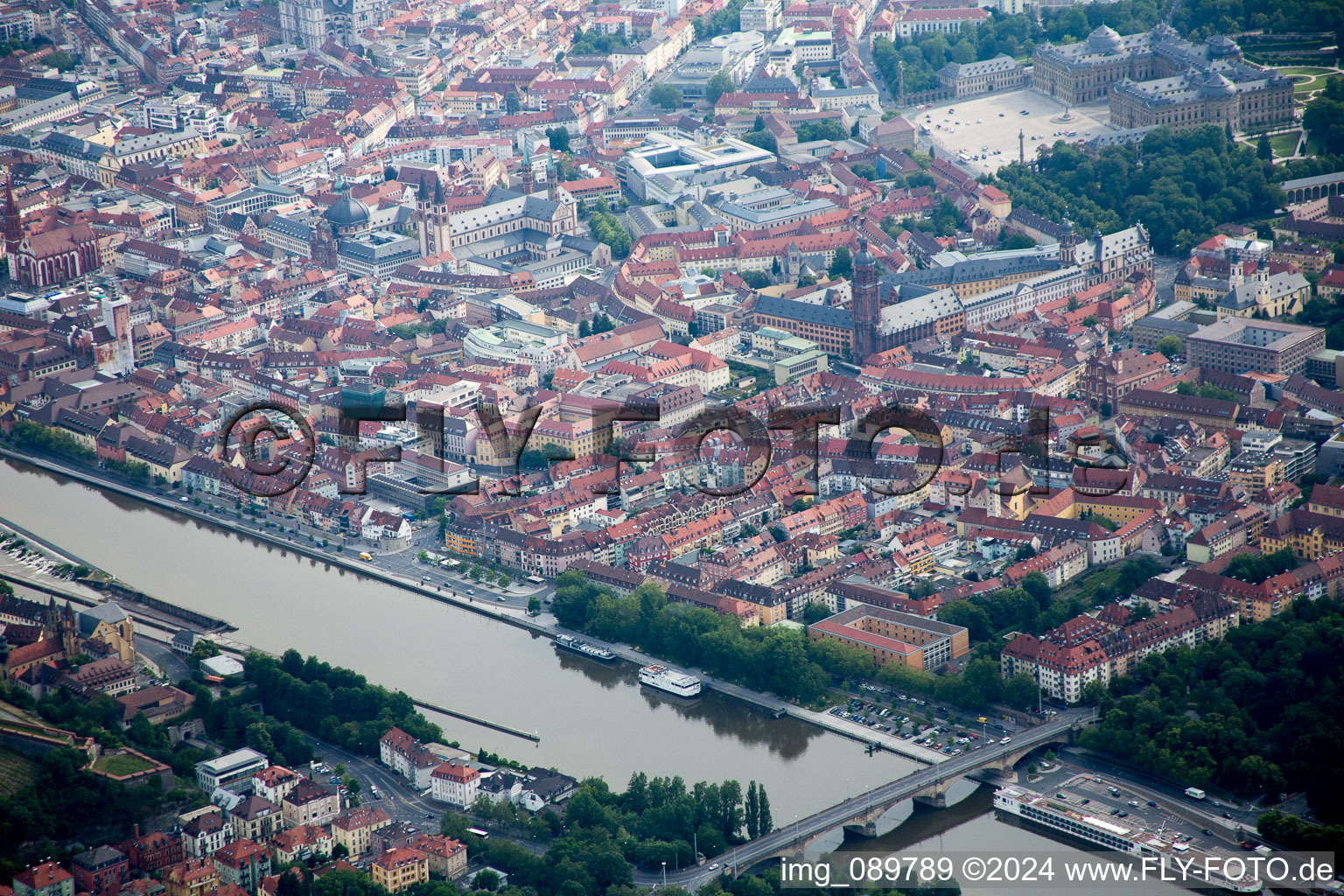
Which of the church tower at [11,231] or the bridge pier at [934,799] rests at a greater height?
the church tower at [11,231]

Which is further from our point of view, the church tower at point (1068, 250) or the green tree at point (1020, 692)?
the church tower at point (1068, 250)

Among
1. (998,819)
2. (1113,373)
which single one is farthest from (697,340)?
(998,819)

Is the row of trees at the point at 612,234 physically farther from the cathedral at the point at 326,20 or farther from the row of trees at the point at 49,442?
the cathedral at the point at 326,20

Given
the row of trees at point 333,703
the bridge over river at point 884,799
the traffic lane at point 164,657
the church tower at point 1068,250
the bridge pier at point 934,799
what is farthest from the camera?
the church tower at point 1068,250

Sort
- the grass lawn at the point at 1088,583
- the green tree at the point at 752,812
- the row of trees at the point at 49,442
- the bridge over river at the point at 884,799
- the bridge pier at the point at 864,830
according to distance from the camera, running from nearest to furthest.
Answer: the bridge over river at the point at 884,799
the green tree at the point at 752,812
the bridge pier at the point at 864,830
the grass lawn at the point at 1088,583
the row of trees at the point at 49,442

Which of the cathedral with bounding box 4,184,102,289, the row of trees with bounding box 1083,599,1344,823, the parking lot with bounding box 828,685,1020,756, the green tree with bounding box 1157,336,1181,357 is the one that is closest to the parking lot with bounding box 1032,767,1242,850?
the row of trees with bounding box 1083,599,1344,823

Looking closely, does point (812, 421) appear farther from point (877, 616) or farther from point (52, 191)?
point (52, 191)

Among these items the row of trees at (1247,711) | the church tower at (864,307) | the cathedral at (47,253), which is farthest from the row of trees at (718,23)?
the row of trees at (1247,711)
